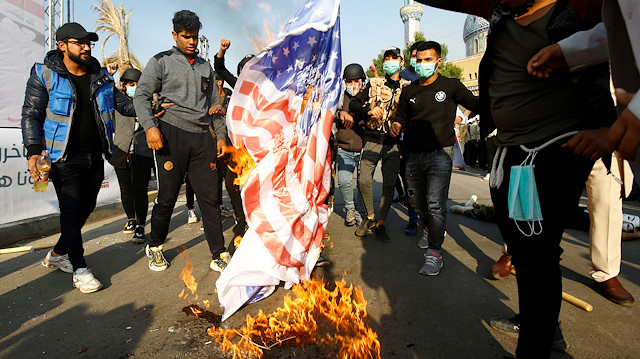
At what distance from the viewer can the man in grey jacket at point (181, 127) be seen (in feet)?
10.9

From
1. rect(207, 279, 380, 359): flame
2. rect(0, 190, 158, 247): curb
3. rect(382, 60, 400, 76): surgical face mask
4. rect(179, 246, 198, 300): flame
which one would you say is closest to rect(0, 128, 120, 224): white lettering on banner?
rect(0, 190, 158, 247): curb

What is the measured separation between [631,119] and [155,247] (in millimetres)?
3737

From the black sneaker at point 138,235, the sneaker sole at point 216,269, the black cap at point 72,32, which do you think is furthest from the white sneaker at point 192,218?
the black cap at point 72,32

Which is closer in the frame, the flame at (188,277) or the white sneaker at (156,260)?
the flame at (188,277)

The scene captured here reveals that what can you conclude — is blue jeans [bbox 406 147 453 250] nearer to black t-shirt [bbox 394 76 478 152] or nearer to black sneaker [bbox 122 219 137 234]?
black t-shirt [bbox 394 76 478 152]

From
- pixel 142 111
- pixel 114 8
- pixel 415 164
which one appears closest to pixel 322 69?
pixel 415 164

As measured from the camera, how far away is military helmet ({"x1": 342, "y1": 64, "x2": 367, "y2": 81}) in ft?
16.2

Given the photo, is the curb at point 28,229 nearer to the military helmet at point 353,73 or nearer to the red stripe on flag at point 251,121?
the red stripe on flag at point 251,121

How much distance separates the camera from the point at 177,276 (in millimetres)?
3396

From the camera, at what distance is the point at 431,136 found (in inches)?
134

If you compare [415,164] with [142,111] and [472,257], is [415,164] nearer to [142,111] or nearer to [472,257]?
[472,257]

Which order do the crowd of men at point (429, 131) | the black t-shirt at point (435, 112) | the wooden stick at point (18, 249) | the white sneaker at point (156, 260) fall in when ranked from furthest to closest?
1. the wooden stick at point (18, 249)
2. the white sneaker at point (156, 260)
3. the black t-shirt at point (435, 112)
4. the crowd of men at point (429, 131)

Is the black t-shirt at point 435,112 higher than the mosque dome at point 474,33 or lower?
lower

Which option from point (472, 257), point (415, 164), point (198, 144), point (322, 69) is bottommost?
point (472, 257)
